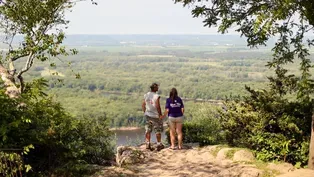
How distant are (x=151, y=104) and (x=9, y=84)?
299 cm

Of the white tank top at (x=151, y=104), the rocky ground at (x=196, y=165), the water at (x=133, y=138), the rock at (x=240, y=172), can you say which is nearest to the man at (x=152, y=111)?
the white tank top at (x=151, y=104)

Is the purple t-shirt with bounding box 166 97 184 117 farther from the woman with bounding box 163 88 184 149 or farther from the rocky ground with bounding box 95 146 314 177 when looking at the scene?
the rocky ground with bounding box 95 146 314 177

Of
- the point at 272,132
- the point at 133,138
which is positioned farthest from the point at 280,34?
the point at 133,138

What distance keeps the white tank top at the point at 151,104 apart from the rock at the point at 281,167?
2846 millimetres

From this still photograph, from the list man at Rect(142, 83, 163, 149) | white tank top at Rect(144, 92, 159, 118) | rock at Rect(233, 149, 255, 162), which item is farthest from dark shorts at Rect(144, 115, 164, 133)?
rock at Rect(233, 149, 255, 162)

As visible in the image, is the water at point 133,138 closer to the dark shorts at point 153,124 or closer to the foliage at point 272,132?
the dark shorts at point 153,124

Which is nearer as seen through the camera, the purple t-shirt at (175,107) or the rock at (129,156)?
the rock at (129,156)

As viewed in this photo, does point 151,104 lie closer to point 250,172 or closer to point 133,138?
point 250,172

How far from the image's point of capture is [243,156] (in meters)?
7.44

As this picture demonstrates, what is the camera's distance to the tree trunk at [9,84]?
24.0 ft

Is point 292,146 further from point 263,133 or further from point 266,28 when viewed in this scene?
point 266,28

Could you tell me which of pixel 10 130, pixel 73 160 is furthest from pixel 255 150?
pixel 10 130

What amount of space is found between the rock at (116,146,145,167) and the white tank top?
0.96 metres

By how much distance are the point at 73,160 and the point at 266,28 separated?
3.77 m
